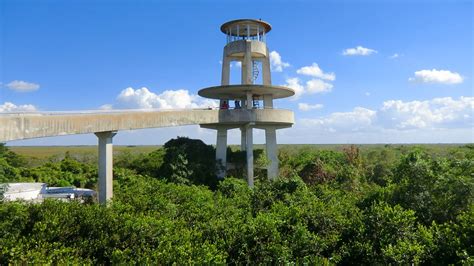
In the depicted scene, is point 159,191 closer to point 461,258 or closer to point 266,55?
point 461,258

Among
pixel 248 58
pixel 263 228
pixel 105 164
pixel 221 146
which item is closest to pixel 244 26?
pixel 248 58

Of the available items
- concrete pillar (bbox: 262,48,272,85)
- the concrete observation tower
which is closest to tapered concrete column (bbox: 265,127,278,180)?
the concrete observation tower

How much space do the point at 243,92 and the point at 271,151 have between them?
5.72 metres

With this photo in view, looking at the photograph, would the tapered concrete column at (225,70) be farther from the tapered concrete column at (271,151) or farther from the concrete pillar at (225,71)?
the tapered concrete column at (271,151)

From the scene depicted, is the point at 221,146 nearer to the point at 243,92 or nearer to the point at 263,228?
the point at 243,92

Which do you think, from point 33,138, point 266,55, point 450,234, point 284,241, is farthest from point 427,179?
point 266,55

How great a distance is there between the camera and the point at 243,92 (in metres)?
31.2

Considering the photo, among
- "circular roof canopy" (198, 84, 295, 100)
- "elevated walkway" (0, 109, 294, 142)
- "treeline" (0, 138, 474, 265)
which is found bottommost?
"treeline" (0, 138, 474, 265)

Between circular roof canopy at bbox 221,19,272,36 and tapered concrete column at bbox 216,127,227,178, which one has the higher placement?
circular roof canopy at bbox 221,19,272,36

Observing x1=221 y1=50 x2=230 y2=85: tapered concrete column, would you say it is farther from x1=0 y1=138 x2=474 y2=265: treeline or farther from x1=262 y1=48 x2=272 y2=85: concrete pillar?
x1=0 y1=138 x2=474 y2=265: treeline

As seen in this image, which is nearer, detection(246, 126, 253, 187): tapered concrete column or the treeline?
the treeline

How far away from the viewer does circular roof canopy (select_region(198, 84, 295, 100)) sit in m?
29.5

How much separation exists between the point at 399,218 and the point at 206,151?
22.4m

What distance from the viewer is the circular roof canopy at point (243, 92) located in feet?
96.8
